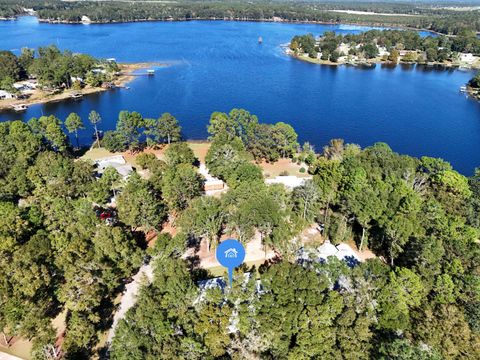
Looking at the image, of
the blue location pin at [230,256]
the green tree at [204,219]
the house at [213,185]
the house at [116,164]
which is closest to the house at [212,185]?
the house at [213,185]

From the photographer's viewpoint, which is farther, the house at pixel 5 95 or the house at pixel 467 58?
the house at pixel 467 58

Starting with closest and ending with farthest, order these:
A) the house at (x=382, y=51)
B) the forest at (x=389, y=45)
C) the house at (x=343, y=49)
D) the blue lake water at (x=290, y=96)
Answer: the blue lake water at (x=290, y=96) < the forest at (x=389, y=45) < the house at (x=343, y=49) < the house at (x=382, y=51)

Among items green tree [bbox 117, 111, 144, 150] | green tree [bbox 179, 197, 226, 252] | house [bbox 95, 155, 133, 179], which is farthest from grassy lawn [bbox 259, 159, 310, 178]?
green tree [bbox 117, 111, 144, 150]

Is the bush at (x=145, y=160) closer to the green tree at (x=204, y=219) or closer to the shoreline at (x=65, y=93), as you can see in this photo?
the green tree at (x=204, y=219)

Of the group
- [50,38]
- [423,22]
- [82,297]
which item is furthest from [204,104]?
[423,22]

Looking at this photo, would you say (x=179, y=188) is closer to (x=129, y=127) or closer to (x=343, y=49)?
(x=129, y=127)

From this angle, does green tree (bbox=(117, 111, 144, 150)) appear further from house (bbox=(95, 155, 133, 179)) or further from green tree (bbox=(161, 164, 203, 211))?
green tree (bbox=(161, 164, 203, 211))

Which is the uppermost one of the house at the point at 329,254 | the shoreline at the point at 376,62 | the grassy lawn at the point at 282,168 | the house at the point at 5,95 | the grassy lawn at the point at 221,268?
the shoreline at the point at 376,62
